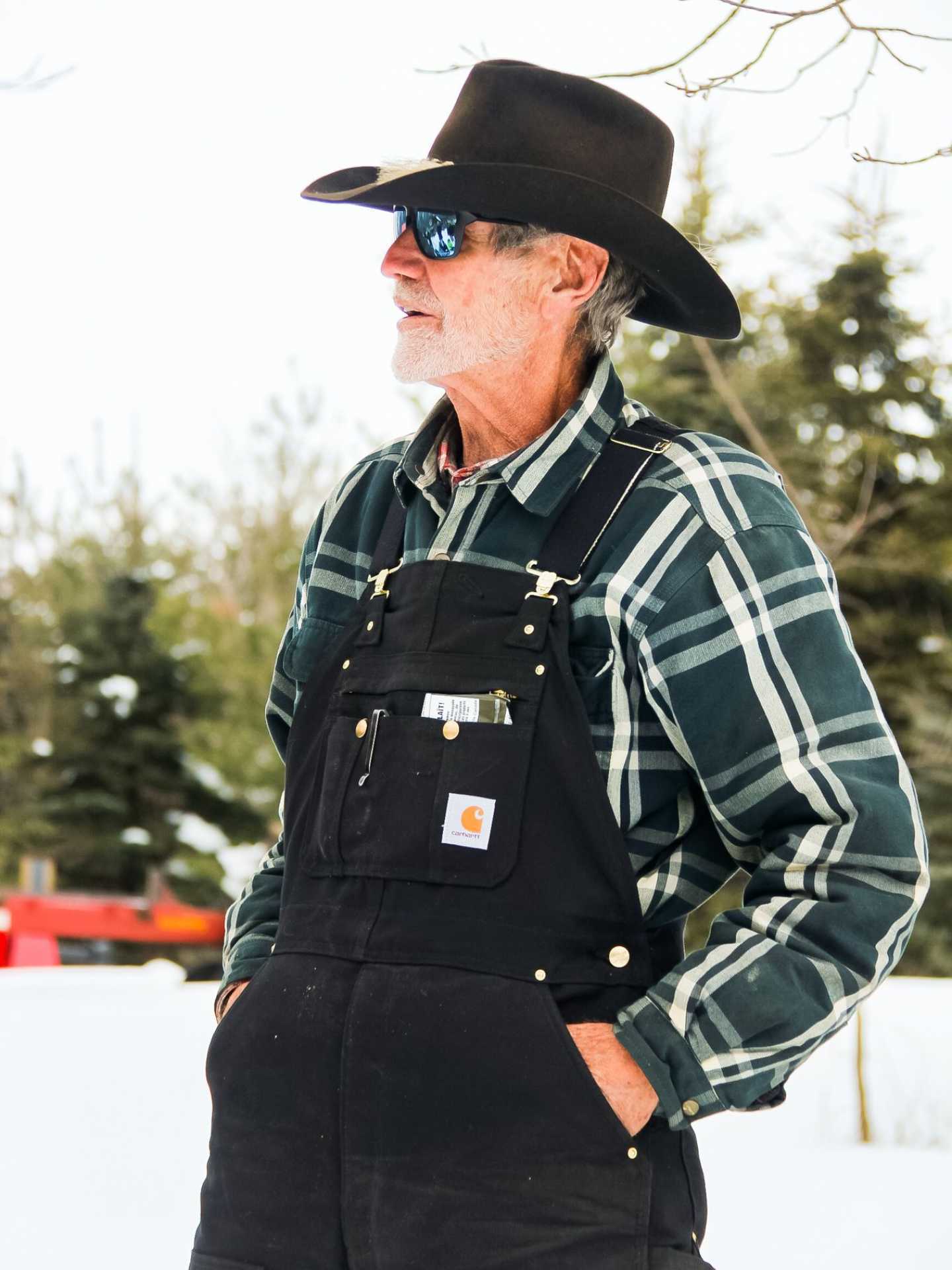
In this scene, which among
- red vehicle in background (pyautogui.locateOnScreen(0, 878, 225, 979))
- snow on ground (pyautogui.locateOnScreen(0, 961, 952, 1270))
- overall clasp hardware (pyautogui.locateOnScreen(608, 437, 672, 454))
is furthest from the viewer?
red vehicle in background (pyautogui.locateOnScreen(0, 878, 225, 979))

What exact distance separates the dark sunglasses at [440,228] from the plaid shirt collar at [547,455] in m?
0.23

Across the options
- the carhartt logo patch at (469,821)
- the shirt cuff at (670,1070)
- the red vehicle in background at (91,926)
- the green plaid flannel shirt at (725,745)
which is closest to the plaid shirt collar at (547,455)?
the green plaid flannel shirt at (725,745)

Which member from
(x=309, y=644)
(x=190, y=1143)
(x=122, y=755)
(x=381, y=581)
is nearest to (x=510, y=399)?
(x=381, y=581)

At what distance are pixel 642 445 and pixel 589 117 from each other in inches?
18.2

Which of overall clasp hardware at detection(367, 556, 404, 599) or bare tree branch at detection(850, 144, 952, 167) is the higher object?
bare tree branch at detection(850, 144, 952, 167)

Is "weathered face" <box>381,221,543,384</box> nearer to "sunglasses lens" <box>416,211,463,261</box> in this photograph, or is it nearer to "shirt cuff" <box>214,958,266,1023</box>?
"sunglasses lens" <box>416,211,463,261</box>

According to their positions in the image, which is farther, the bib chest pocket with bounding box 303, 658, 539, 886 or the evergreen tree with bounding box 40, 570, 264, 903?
the evergreen tree with bounding box 40, 570, 264, 903

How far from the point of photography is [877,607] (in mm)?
9273

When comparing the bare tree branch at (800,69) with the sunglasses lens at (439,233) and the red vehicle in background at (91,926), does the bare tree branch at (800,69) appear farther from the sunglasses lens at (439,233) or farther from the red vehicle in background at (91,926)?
the red vehicle in background at (91,926)

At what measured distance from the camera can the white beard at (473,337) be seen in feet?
6.25

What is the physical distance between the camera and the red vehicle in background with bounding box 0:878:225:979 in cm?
926

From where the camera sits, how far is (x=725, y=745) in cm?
165

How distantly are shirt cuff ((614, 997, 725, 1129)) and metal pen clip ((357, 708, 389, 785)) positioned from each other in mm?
422

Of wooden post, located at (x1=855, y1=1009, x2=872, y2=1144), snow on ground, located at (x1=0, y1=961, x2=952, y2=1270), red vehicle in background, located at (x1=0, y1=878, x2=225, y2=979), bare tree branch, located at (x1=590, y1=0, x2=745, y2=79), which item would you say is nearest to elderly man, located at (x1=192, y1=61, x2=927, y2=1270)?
bare tree branch, located at (x1=590, y1=0, x2=745, y2=79)
